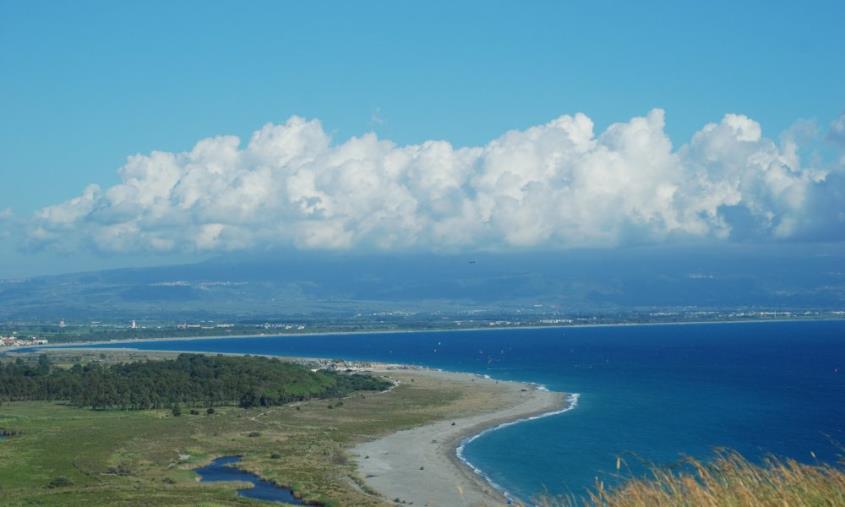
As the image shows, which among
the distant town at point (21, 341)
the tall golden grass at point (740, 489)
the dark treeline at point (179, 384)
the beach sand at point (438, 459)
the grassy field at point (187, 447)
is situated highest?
the tall golden grass at point (740, 489)

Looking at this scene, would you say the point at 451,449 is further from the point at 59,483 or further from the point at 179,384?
the point at 179,384

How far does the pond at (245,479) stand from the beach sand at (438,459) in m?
4.03

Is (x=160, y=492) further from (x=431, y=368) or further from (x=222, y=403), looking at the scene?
(x=431, y=368)

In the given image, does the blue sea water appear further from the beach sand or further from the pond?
the pond

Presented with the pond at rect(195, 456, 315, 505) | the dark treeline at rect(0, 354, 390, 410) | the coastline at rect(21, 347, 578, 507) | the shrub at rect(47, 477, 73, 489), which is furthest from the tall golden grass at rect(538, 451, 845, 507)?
the dark treeline at rect(0, 354, 390, 410)

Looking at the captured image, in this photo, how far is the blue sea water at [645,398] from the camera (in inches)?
1877

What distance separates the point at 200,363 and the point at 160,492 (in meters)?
48.8

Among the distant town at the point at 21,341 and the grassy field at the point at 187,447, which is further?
the distant town at the point at 21,341

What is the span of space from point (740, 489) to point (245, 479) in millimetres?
37919

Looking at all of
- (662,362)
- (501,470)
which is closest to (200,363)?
(501,470)

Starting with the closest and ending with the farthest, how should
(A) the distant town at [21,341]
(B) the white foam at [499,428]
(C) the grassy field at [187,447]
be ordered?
(C) the grassy field at [187,447] → (B) the white foam at [499,428] → (A) the distant town at [21,341]

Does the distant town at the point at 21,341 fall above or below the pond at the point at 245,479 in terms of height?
above

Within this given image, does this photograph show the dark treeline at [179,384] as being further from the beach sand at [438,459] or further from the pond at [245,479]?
the pond at [245,479]

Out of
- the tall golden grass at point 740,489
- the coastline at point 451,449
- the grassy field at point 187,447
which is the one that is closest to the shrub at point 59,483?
the grassy field at point 187,447
